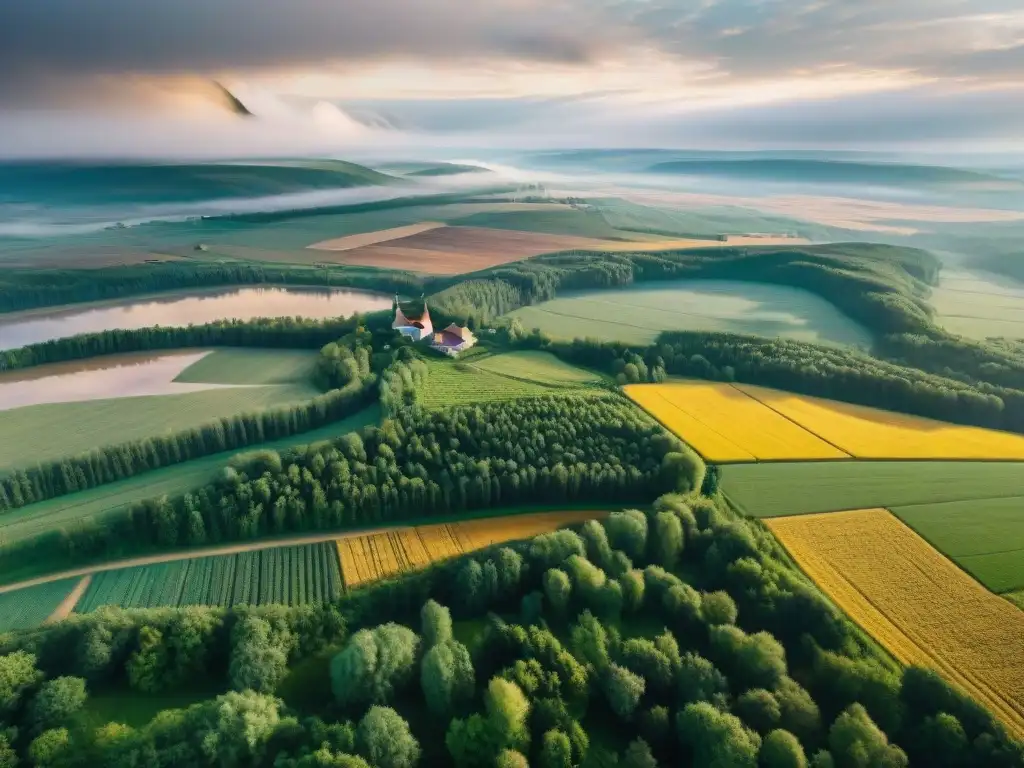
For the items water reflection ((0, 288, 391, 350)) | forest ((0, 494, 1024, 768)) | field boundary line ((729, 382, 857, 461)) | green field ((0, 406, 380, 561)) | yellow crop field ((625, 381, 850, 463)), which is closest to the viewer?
forest ((0, 494, 1024, 768))

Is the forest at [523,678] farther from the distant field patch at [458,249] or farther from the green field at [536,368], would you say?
the distant field patch at [458,249]

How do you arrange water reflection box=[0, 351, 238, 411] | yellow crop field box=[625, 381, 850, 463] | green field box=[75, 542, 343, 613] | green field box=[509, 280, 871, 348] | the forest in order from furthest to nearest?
Result: green field box=[509, 280, 871, 348]
water reflection box=[0, 351, 238, 411]
yellow crop field box=[625, 381, 850, 463]
green field box=[75, 542, 343, 613]
the forest

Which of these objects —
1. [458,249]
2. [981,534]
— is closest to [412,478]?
[981,534]

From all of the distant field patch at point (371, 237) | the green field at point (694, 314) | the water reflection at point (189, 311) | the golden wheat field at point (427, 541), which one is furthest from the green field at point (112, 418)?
the distant field patch at point (371, 237)

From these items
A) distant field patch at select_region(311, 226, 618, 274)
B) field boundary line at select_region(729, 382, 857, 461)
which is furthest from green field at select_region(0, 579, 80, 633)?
distant field patch at select_region(311, 226, 618, 274)

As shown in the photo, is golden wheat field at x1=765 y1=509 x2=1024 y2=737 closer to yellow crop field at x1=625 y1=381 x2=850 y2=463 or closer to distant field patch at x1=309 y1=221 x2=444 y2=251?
yellow crop field at x1=625 y1=381 x2=850 y2=463

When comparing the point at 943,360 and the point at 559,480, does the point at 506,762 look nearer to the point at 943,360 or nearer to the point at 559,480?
the point at 559,480

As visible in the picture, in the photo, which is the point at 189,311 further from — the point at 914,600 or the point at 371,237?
the point at 914,600
